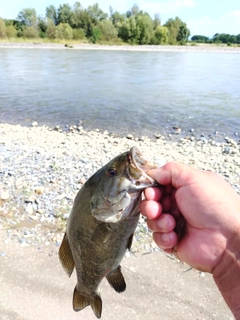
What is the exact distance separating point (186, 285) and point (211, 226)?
2.15 m

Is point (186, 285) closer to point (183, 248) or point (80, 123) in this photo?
point (183, 248)

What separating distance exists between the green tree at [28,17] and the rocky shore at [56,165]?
82.3 metres

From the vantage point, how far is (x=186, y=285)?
4.25 meters

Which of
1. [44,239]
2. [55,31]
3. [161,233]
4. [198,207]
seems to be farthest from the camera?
[55,31]

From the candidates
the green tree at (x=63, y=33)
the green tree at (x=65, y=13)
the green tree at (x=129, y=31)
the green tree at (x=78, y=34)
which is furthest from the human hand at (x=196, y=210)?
the green tree at (x=65, y=13)

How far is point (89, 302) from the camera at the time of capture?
2785mm

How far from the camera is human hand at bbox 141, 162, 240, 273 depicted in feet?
7.83

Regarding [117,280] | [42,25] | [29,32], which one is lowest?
[117,280]

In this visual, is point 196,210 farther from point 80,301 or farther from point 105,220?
point 80,301

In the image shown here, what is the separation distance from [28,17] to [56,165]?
89778 millimetres

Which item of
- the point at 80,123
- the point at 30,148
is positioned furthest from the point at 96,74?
the point at 30,148

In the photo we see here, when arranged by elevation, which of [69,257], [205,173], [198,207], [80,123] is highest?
[205,173]

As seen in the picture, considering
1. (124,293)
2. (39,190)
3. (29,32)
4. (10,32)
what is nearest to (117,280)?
(124,293)

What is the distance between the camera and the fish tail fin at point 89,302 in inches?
109
